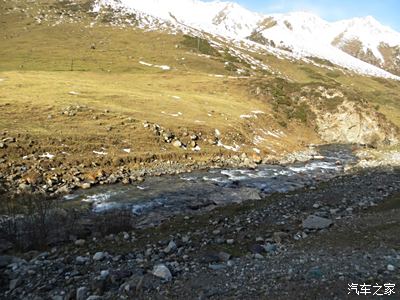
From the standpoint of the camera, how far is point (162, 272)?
518 inches

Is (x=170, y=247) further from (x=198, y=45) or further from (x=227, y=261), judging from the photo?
(x=198, y=45)

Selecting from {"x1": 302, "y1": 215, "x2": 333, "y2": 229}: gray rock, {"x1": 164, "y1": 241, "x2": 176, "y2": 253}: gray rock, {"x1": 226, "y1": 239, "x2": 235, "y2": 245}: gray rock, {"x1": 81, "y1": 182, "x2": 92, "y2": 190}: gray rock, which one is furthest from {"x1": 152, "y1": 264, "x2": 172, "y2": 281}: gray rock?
{"x1": 81, "y1": 182, "x2": 92, "y2": 190}: gray rock

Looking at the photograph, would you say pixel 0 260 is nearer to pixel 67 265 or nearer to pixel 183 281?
pixel 67 265

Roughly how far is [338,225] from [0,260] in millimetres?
13502

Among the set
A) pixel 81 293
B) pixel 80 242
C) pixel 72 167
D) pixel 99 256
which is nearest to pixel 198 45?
pixel 72 167

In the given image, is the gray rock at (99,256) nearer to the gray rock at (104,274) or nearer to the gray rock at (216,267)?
the gray rock at (104,274)

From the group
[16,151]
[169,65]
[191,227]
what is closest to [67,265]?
[191,227]

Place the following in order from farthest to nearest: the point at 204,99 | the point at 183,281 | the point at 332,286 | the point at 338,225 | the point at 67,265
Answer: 1. the point at 204,99
2. the point at 338,225
3. the point at 67,265
4. the point at 183,281
5. the point at 332,286

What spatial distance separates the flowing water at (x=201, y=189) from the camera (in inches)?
1040

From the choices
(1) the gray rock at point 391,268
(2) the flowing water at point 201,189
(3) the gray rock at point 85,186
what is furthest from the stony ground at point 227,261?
(3) the gray rock at point 85,186

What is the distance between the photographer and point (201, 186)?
31.8 m

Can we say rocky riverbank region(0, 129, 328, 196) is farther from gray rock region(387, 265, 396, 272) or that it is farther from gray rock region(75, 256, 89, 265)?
gray rock region(387, 265, 396, 272)

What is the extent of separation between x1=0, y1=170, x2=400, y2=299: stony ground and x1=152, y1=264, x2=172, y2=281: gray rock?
32mm

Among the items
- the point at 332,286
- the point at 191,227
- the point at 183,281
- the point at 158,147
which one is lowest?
the point at 158,147
